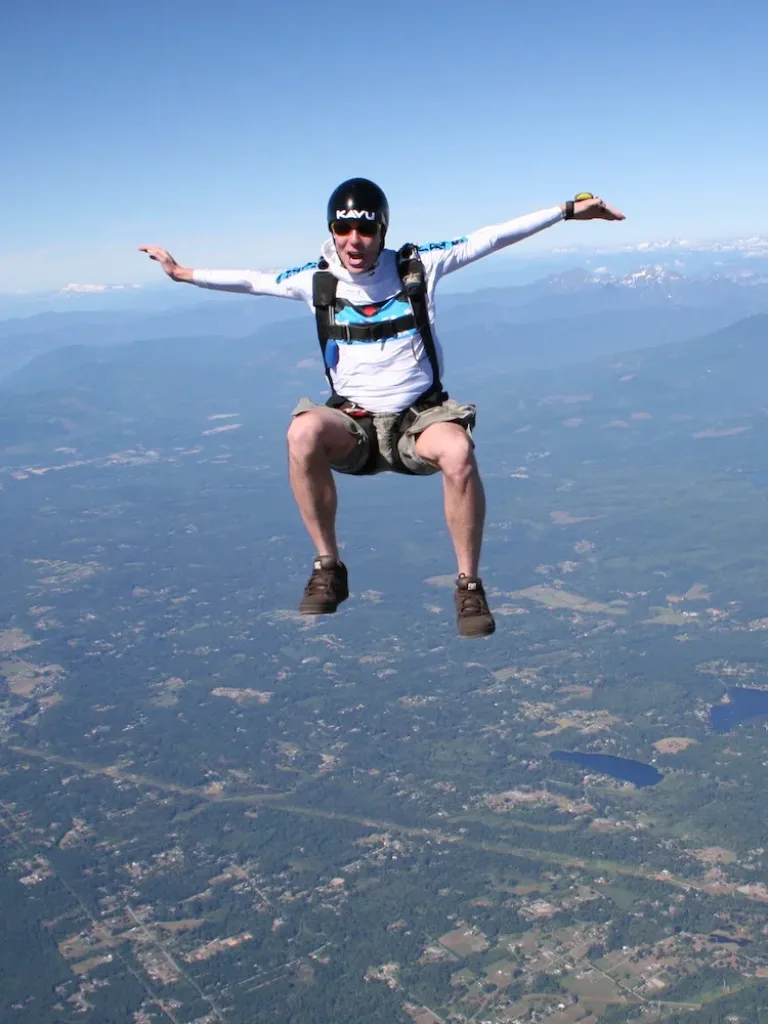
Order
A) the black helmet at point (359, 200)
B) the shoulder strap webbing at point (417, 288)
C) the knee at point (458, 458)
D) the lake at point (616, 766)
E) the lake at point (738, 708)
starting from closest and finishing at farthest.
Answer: the black helmet at point (359, 200) → the knee at point (458, 458) → the shoulder strap webbing at point (417, 288) → the lake at point (616, 766) → the lake at point (738, 708)

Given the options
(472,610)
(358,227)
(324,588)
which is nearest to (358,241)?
(358,227)

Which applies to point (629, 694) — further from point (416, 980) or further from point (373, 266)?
point (373, 266)

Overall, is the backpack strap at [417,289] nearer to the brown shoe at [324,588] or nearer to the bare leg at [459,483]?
the bare leg at [459,483]

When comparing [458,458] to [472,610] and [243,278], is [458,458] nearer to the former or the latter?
[472,610]

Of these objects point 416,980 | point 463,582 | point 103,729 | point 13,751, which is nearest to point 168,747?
point 103,729

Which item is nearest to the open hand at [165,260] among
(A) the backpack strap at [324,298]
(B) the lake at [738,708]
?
(A) the backpack strap at [324,298]

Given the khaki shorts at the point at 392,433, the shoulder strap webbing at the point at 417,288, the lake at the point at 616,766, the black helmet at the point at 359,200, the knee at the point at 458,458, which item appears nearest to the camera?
the black helmet at the point at 359,200
